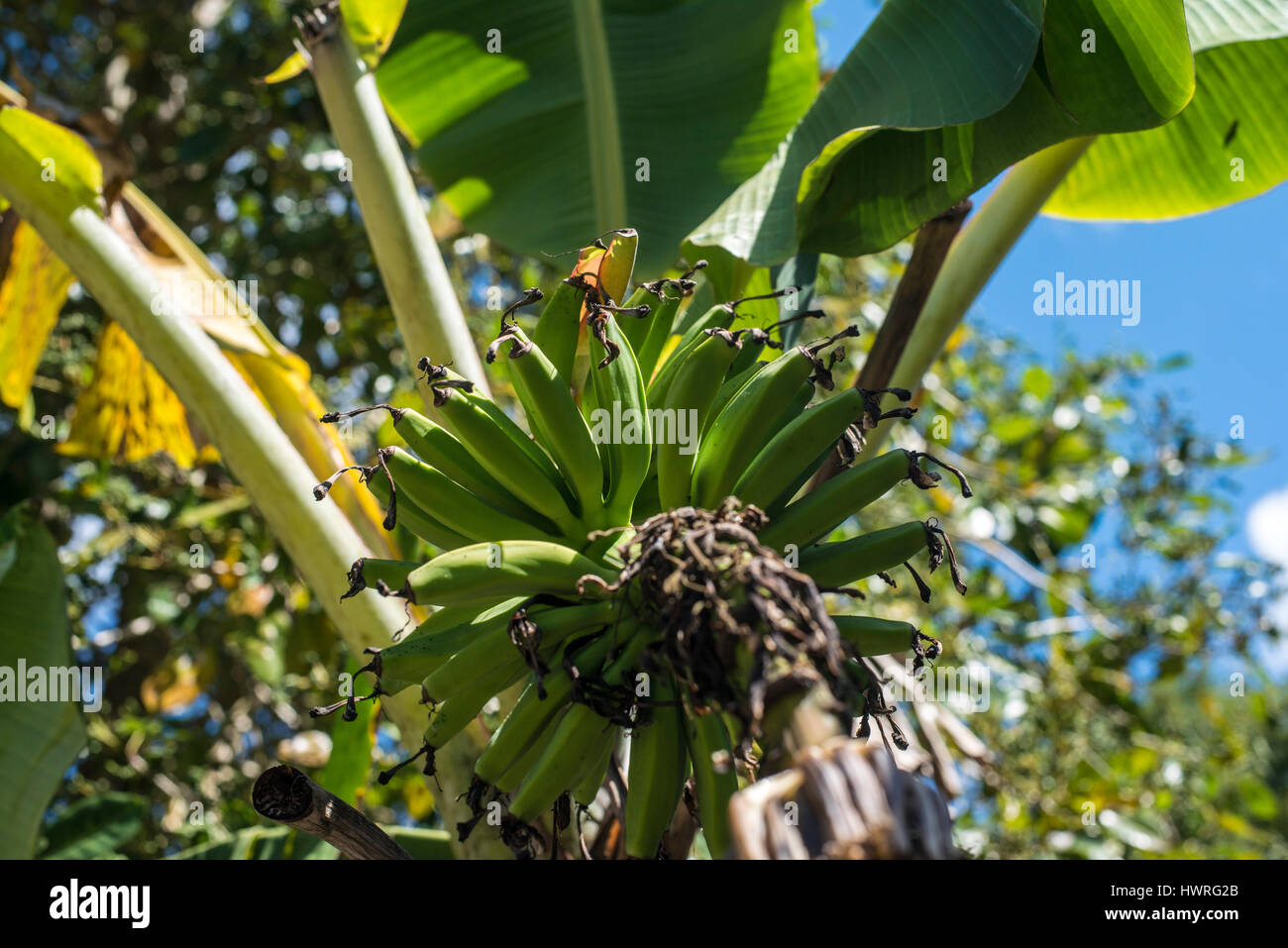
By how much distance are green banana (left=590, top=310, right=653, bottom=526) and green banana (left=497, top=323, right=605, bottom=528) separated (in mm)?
31

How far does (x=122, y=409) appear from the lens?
2.78 m

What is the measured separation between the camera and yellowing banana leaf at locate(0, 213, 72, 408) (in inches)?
102

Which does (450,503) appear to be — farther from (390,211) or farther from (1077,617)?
(1077,617)

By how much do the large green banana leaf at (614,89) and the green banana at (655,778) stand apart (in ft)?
4.79

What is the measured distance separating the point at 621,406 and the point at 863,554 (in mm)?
366

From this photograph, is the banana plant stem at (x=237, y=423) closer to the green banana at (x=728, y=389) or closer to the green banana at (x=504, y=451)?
the green banana at (x=504, y=451)

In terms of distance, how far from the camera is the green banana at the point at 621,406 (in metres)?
1.34

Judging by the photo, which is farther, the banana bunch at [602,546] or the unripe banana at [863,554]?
the unripe banana at [863,554]

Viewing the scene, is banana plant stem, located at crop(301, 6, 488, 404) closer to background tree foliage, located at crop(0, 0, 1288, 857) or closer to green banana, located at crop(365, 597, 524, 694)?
green banana, located at crop(365, 597, 524, 694)

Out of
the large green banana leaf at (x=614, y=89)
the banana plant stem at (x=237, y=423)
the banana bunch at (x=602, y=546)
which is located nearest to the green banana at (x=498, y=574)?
the banana bunch at (x=602, y=546)

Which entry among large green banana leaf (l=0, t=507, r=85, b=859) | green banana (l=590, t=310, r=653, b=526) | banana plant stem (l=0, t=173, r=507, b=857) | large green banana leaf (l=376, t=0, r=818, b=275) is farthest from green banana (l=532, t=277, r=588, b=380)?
large green banana leaf (l=0, t=507, r=85, b=859)
